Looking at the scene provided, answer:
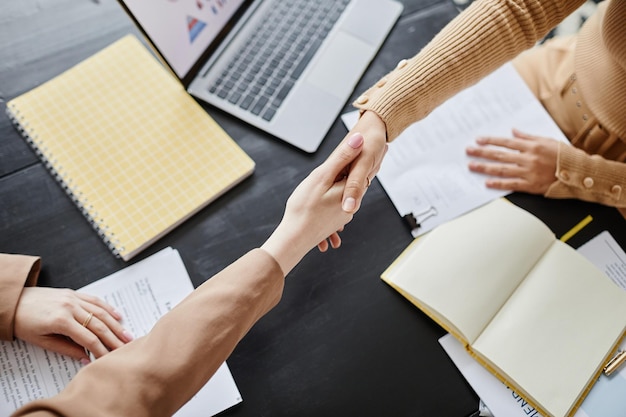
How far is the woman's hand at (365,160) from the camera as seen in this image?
0.80 meters

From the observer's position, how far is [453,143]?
0.97 m

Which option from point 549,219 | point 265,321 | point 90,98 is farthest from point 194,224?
point 549,219

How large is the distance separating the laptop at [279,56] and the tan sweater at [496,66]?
114 millimetres

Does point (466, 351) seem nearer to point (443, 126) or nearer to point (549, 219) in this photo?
point (549, 219)

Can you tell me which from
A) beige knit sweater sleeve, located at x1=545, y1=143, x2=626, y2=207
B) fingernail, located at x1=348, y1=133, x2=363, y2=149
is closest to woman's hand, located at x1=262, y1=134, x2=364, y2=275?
fingernail, located at x1=348, y1=133, x2=363, y2=149

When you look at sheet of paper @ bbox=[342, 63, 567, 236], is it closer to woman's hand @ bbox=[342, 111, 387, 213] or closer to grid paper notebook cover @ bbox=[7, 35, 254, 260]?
woman's hand @ bbox=[342, 111, 387, 213]

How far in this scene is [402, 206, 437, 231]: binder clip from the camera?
2.97 feet

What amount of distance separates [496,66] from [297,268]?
491mm

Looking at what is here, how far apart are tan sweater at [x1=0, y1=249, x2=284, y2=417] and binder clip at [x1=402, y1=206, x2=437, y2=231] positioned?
0.28m

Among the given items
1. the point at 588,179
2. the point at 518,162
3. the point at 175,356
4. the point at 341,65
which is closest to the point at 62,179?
the point at 175,356

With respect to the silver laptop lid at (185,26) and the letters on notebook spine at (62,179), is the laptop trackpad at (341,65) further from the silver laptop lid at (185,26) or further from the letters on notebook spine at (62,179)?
the letters on notebook spine at (62,179)

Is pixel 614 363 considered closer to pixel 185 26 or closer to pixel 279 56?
pixel 279 56

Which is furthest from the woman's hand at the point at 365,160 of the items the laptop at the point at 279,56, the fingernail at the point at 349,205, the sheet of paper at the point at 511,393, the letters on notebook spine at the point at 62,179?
the letters on notebook spine at the point at 62,179

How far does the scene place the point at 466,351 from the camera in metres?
0.83
